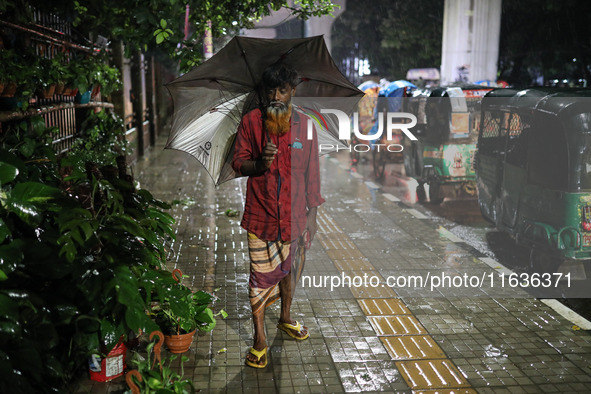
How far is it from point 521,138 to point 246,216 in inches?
Result: 176

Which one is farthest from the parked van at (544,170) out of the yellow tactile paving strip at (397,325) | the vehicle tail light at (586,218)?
the yellow tactile paving strip at (397,325)

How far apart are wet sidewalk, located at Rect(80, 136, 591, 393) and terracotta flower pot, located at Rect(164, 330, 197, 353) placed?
0.10m

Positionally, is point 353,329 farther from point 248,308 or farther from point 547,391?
point 547,391

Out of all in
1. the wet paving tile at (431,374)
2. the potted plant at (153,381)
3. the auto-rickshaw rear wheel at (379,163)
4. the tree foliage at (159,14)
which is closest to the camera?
the potted plant at (153,381)

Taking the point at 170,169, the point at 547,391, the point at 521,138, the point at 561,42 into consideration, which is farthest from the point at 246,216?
the point at 561,42

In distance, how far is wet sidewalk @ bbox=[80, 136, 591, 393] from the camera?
13.6 ft

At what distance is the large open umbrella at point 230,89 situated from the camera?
14.3 feet

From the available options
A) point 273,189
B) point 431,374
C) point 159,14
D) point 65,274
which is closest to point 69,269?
point 65,274

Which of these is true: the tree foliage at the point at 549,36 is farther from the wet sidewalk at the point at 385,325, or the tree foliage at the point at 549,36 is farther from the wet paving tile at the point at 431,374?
the wet paving tile at the point at 431,374

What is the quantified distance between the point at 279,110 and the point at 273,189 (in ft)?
1.91

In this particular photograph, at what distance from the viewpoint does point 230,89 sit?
15.1 ft

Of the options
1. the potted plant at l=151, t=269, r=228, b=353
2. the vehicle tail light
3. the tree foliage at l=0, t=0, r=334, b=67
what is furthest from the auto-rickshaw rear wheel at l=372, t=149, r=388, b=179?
the potted plant at l=151, t=269, r=228, b=353

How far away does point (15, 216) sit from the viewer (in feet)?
12.1

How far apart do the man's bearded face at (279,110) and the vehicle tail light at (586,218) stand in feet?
12.4
